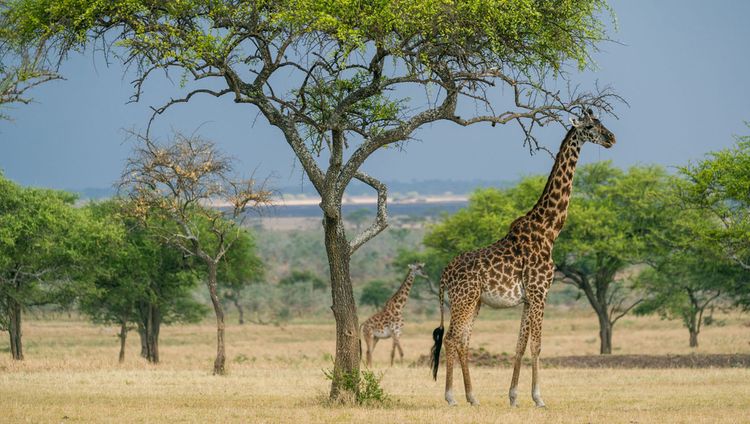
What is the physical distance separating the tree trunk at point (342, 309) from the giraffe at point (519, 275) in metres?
1.62

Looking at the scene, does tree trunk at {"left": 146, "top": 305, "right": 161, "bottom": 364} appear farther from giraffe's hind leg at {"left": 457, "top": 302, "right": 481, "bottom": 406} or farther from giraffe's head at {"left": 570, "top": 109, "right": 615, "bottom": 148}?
giraffe's head at {"left": 570, "top": 109, "right": 615, "bottom": 148}

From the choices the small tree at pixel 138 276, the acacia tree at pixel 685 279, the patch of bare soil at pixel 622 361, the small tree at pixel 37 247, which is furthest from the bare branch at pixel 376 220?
the acacia tree at pixel 685 279

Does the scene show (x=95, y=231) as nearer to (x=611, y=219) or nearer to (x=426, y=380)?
(x=426, y=380)

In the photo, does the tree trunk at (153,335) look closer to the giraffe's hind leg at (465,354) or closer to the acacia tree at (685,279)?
the acacia tree at (685,279)

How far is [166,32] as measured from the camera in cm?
1845

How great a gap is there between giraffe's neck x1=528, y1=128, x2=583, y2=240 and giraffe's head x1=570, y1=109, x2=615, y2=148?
0.27 meters

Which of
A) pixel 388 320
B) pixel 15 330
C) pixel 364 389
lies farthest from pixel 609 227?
pixel 364 389

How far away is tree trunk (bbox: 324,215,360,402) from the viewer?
62.8 ft

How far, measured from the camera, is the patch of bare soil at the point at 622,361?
35444 millimetres

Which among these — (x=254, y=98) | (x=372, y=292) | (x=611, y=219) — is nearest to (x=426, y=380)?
(x=254, y=98)

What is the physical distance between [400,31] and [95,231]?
22.7 meters

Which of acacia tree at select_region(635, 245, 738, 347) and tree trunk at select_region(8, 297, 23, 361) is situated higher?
acacia tree at select_region(635, 245, 738, 347)

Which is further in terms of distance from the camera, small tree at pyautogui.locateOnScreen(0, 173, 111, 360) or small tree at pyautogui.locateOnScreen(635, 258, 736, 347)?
small tree at pyautogui.locateOnScreen(635, 258, 736, 347)

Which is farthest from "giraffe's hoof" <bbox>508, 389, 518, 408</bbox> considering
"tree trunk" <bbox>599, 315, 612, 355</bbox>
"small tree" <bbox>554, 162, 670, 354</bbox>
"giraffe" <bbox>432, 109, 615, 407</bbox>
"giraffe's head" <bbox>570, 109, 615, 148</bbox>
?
"tree trunk" <bbox>599, 315, 612, 355</bbox>
